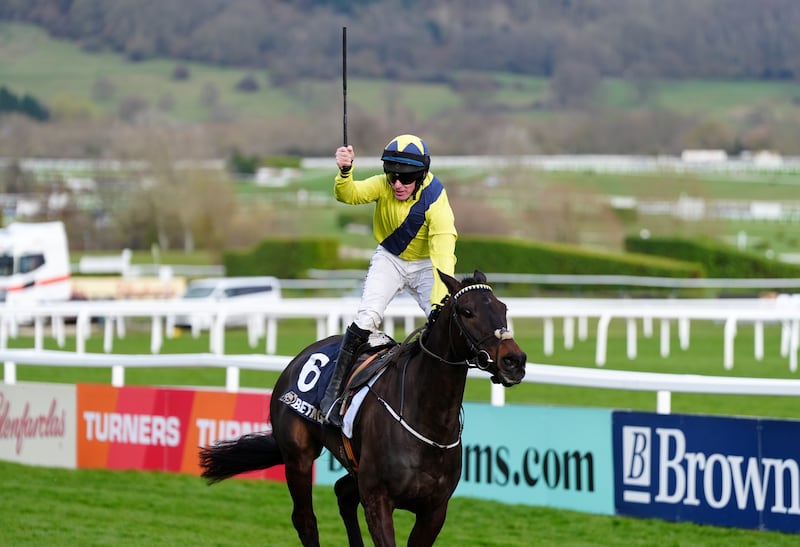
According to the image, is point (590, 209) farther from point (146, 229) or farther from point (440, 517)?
point (440, 517)

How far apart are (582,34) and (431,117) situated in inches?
1361

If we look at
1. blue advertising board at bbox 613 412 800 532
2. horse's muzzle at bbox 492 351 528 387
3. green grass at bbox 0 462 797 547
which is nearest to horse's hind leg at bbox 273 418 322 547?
green grass at bbox 0 462 797 547

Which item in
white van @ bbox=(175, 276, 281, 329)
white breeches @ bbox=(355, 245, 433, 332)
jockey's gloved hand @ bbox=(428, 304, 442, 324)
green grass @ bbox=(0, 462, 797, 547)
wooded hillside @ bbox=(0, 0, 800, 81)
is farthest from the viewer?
wooded hillside @ bbox=(0, 0, 800, 81)

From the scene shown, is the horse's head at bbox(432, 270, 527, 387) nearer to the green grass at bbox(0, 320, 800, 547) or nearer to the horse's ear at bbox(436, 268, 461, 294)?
the horse's ear at bbox(436, 268, 461, 294)

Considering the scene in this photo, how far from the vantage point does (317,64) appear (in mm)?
126688

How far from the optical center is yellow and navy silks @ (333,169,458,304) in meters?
6.05

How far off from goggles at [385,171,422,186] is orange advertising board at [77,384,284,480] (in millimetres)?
3649

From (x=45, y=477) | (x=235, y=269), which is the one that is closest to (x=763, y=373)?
(x=45, y=477)

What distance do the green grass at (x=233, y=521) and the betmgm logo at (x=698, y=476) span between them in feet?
0.51

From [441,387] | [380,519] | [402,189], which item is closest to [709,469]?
[441,387]

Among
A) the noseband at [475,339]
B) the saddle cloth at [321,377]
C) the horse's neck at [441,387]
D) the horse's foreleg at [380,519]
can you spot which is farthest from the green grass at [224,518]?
the noseband at [475,339]

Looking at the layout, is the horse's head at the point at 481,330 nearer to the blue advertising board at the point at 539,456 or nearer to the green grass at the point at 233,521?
the green grass at the point at 233,521

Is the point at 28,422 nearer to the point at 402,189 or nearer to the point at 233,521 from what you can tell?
the point at 233,521

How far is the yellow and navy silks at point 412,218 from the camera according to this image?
6.05m
